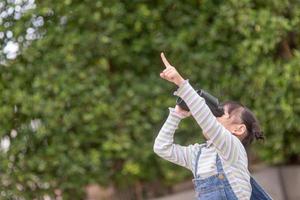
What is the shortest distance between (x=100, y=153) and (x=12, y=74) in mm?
914

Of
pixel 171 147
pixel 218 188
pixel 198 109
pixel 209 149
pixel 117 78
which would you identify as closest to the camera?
pixel 198 109

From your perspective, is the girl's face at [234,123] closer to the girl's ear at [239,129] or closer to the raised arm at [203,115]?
the girl's ear at [239,129]

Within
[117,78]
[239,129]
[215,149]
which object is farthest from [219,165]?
[117,78]

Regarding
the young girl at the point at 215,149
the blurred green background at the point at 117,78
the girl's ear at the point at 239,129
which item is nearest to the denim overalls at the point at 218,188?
the young girl at the point at 215,149

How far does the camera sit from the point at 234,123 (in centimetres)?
262

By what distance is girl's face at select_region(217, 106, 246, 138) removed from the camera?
2607 millimetres

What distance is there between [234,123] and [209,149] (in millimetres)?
153

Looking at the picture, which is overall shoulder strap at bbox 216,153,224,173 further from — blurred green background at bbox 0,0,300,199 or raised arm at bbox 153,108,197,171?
blurred green background at bbox 0,0,300,199

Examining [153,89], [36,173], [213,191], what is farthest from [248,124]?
[36,173]

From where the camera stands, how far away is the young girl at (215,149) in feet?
7.58

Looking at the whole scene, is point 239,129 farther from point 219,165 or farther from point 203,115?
point 203,115

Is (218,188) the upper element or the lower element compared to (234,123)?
lower

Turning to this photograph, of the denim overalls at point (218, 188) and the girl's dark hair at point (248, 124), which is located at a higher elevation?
the girl's dark hair at point (248, 124)

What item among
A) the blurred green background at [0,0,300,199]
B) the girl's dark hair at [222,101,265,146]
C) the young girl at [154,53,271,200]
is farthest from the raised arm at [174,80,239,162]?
the blurred green background at [0,0,300,199]
